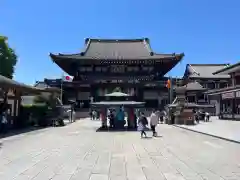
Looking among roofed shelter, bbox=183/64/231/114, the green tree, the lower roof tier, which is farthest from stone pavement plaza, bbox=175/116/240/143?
roofed shelter, bbox=183/64/231/114

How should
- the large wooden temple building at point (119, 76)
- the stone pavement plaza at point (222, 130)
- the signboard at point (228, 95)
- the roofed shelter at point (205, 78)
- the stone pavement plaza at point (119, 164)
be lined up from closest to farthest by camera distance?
the stone pavement plaza at point (119, 164), the stone pavement plaza at point (222, 130), the signboard at point (228, 95), the large wooden temple building at point (119, 76), the roofed shelter at point (205, 78)

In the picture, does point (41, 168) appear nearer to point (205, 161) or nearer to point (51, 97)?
point (205, 161)

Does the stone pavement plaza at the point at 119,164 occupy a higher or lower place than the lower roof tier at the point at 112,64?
lower

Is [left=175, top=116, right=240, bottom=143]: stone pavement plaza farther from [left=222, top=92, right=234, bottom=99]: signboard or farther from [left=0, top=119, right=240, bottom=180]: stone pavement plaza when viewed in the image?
[left=222, top=92, right=234, bottom=99]: signboard

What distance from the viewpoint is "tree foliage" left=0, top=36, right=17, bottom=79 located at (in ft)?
136

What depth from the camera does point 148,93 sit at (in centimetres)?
5297

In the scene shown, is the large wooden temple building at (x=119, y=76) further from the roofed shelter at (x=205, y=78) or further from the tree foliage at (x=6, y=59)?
the roofed shelter at (x=205, y=78)

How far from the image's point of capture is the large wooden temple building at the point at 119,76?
51.6 metres

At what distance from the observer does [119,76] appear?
53.2 meters

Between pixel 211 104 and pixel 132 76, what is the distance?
58.0ft

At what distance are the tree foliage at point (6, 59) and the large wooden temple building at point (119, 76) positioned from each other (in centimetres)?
887

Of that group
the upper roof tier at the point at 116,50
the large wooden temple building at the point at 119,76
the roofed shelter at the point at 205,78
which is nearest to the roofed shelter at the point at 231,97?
the large wooden temple building at the point at 119,76

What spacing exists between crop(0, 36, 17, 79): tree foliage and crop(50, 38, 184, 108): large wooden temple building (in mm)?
8871

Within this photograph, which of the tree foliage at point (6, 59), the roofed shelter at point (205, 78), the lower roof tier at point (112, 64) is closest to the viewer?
the tree foliage at point (6, 59)
